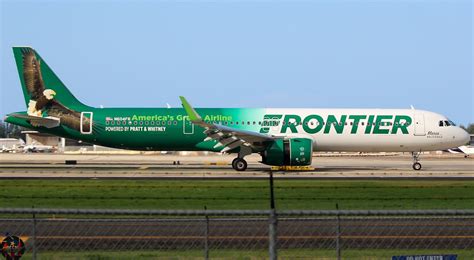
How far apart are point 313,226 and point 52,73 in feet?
97.5

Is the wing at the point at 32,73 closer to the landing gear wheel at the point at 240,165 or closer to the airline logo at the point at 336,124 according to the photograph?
the landing gear wheel at the point at 240,165

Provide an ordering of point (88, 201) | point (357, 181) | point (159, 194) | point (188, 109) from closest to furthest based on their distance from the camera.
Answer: point (88, 201) < point (159, 194) < point (357, 181) < point (188, 109)

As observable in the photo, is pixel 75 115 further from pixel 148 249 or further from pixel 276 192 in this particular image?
pixel 148 249

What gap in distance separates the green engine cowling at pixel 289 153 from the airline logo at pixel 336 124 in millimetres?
2366

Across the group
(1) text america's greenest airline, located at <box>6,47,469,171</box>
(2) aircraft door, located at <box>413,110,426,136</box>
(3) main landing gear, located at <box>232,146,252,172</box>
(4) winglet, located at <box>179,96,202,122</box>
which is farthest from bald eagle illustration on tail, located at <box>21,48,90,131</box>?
(2) aircraft door, located at <box>413,110,426,136</box>

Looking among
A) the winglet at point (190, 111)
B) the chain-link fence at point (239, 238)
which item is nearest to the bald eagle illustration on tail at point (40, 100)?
the winglet at point (190, 111)

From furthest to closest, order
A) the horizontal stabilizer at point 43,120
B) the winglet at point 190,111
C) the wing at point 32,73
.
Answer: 1. the wing at point 32,73
2. the horizontal stabilizer at point 43,120
3. the winglet at point 190,111

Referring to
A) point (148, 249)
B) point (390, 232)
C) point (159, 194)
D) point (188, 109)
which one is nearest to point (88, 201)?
point (159, 194)

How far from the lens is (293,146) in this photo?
3825cm

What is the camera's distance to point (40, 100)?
41.8 m

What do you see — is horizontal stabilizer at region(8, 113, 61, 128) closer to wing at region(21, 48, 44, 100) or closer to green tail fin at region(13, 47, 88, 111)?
green tail fin at region(13, 47, 88, 111)

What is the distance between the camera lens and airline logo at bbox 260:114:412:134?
134 feet

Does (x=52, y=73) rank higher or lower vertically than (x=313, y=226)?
higher

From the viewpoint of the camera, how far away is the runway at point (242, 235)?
529 inches
